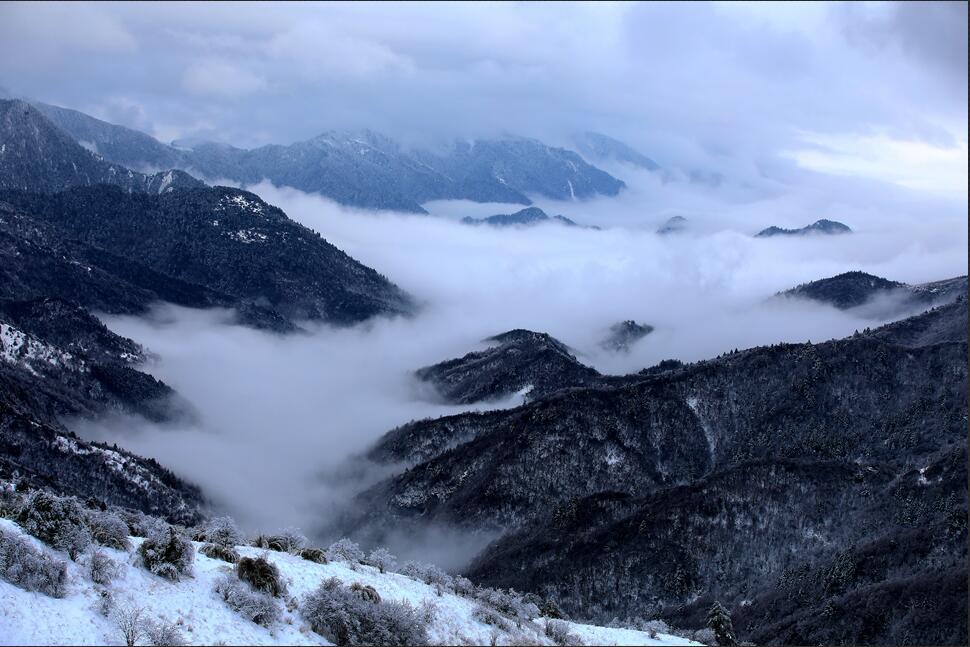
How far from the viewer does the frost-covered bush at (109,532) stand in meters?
54.5

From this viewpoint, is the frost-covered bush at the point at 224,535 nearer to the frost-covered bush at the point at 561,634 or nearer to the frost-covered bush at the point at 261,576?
the frost-covered bush at the point at 261,576

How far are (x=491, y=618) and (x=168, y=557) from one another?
904 inches

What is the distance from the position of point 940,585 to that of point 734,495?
63.3 m

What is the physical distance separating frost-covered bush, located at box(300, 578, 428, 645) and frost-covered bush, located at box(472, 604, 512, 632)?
5925 millimetres

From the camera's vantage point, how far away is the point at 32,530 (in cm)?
5288

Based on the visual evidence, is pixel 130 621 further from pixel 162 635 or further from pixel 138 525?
pixel 138 525

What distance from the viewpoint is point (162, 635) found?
46188 mm

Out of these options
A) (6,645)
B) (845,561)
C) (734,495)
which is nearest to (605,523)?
(734,495)

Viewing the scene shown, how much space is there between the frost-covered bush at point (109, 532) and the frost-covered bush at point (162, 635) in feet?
30.7

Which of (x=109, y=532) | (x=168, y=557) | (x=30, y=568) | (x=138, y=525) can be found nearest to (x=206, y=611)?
(x=168, y=557)

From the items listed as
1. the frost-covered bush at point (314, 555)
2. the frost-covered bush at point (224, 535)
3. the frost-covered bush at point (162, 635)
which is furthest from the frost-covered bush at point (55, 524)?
the frost-covered bush at point (314, 555)

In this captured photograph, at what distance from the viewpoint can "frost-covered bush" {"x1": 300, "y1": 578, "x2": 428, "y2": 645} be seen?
168 feet

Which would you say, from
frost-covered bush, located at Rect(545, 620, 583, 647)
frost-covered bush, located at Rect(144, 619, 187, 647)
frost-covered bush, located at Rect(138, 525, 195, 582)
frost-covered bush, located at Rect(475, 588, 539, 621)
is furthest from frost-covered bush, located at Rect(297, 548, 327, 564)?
frost-covered bush, located at Rect(545, 620, 583, 647)

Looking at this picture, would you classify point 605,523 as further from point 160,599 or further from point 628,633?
point 160,599
